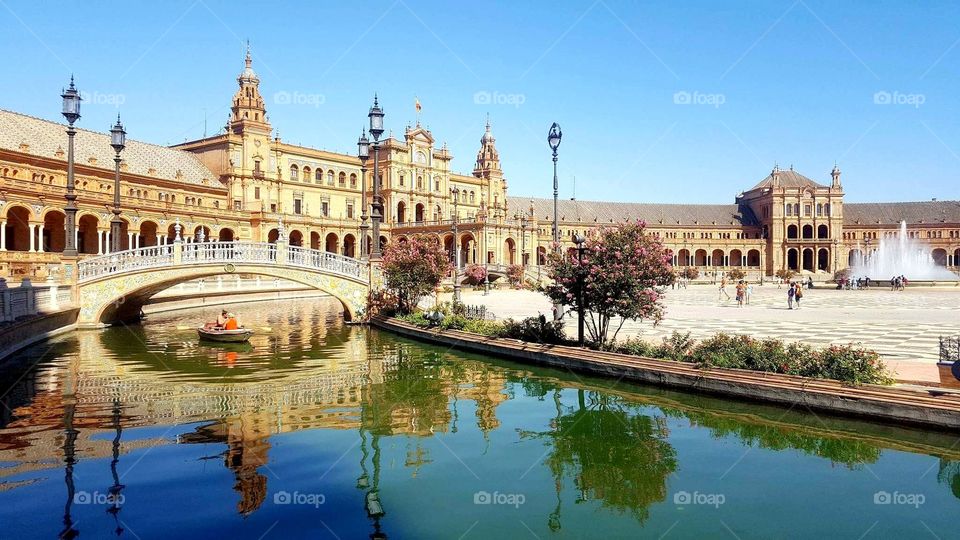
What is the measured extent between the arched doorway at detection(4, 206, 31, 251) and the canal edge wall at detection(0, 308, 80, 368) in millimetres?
27344

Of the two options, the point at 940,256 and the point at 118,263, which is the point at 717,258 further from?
the point at 118,263

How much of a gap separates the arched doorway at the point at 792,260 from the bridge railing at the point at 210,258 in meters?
98.2

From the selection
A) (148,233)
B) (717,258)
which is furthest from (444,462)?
(717,258)

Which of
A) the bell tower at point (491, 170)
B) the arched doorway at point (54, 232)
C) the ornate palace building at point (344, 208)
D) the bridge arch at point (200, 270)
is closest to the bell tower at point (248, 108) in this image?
the ornate palace building at point (344, 208)

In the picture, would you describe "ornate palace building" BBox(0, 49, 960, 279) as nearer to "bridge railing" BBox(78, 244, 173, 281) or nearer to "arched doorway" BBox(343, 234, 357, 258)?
"arched doorway" BBox(343, 234, 357, 258)

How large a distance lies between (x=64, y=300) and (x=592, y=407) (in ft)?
72.9

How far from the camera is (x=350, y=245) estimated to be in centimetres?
7969

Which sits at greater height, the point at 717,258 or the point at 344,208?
the point at 344,208

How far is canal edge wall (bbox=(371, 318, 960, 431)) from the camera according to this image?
35.4ft

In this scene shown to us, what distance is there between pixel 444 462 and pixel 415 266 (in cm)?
1611

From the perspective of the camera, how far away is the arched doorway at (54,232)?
50500 millimetres

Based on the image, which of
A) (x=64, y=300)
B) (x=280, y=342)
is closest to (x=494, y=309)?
(x=280, y=342)

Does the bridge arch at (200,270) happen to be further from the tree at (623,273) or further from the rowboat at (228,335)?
the tree at (623,273)

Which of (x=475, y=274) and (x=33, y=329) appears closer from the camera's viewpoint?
(x=33, y=329)
